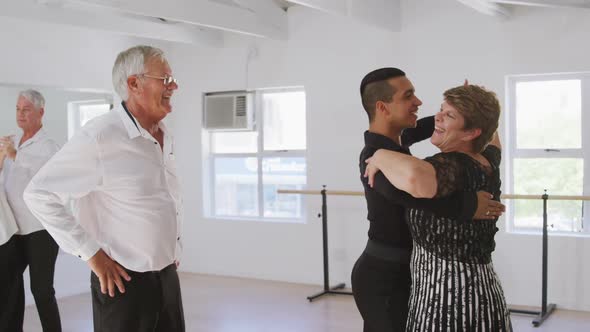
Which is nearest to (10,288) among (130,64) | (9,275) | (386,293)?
(9,275)

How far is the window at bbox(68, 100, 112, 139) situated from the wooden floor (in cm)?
168

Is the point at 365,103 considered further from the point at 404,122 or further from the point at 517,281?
the point at 517,281

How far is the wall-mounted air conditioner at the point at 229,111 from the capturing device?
6.66 metres

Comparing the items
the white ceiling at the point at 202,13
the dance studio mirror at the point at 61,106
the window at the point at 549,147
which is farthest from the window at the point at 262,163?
the window at the point at 549,147

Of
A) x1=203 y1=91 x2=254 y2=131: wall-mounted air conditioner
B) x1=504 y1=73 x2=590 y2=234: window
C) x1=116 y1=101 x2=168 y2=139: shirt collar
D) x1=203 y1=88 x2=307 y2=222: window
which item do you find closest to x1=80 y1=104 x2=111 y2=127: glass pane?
x1=203 y1=91 x2=254 y2=131: wall-mounted air conditioner

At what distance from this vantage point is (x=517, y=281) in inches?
213

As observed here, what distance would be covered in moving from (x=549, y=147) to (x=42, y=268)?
4162 millimetres

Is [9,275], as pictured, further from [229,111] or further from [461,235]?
[461,235]

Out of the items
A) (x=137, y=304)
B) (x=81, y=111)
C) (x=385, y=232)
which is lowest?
(x=137, y=304)

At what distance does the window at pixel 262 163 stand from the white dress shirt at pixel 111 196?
425 centimetres

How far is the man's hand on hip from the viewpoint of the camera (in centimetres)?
214

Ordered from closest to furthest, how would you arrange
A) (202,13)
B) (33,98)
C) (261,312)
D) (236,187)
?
(33,98) < (202,13) < (261,312) < (236,187)

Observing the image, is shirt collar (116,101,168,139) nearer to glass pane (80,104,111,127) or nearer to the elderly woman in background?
the elderly woman in background

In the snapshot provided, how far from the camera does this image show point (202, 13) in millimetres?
5223
